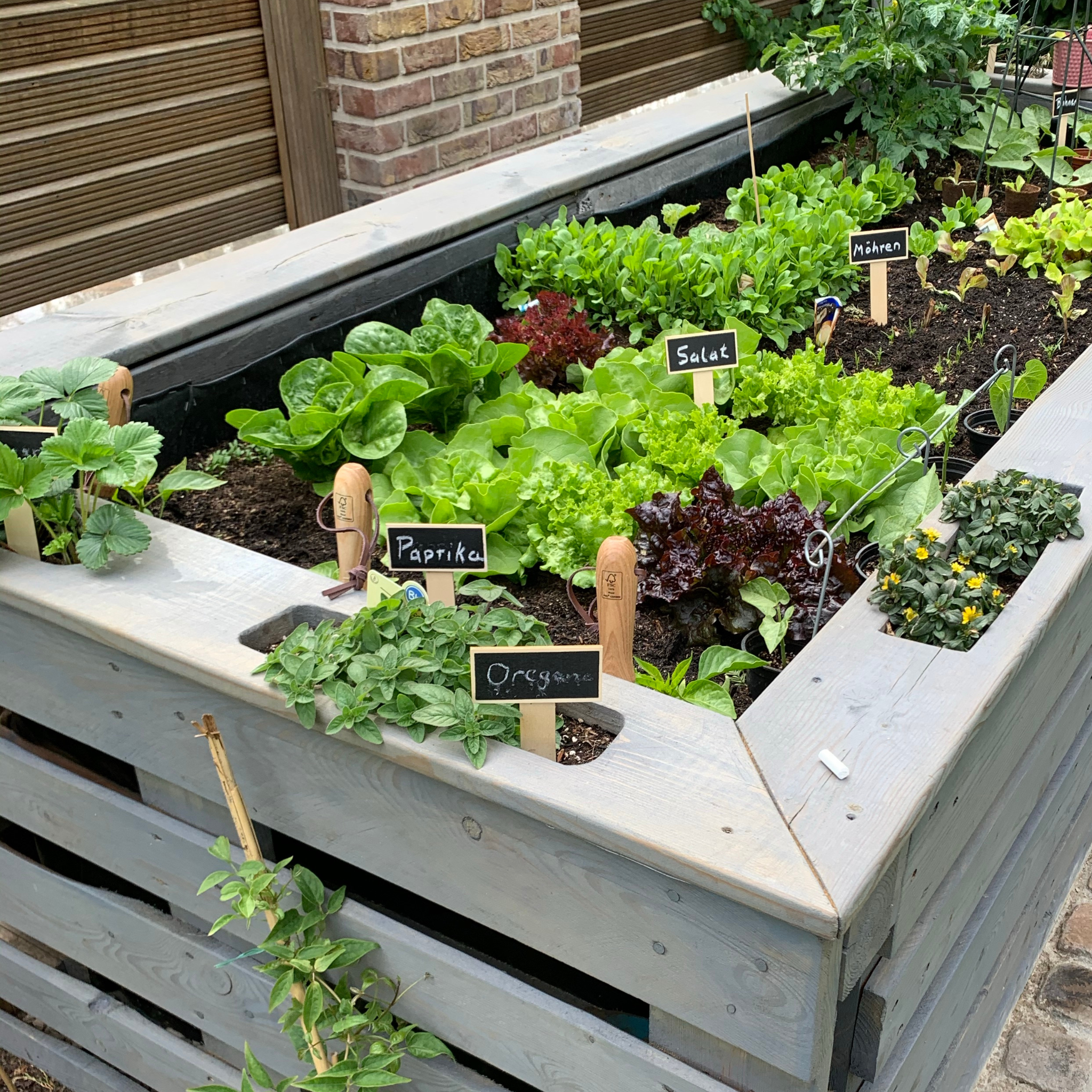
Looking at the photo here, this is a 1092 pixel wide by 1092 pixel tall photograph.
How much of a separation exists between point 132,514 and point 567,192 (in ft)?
5.93

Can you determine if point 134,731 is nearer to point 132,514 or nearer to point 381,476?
point 132,514

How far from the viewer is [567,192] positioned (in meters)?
3.02

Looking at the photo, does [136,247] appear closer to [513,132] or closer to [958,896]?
[513,132]

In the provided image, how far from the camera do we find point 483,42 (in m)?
3.98

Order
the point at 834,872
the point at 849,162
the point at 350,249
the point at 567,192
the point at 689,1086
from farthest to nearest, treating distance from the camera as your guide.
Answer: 1. the point at 849,162
2. the point at 567,192
3. the point at 350,249
4. the point at 689,1086
5. the point at 834,872

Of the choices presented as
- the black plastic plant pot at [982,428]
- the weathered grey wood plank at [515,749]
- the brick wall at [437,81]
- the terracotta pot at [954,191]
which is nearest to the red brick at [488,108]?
the brick wall at [437,81]

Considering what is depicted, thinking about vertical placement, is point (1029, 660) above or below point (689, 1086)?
above

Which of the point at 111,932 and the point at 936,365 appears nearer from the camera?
the point at 111,932

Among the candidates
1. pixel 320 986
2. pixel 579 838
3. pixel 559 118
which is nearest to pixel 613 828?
pixel 579 838

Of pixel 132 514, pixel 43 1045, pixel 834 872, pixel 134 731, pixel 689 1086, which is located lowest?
pixel 43 1045

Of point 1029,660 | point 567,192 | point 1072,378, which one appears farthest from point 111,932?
point 567,192

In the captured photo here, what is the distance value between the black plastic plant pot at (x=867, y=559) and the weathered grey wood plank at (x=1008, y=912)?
0.53 m

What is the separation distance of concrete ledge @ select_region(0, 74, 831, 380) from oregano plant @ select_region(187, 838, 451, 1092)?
108 centimetres

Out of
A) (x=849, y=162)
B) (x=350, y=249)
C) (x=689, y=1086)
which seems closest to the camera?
(x=689, y=1086)
